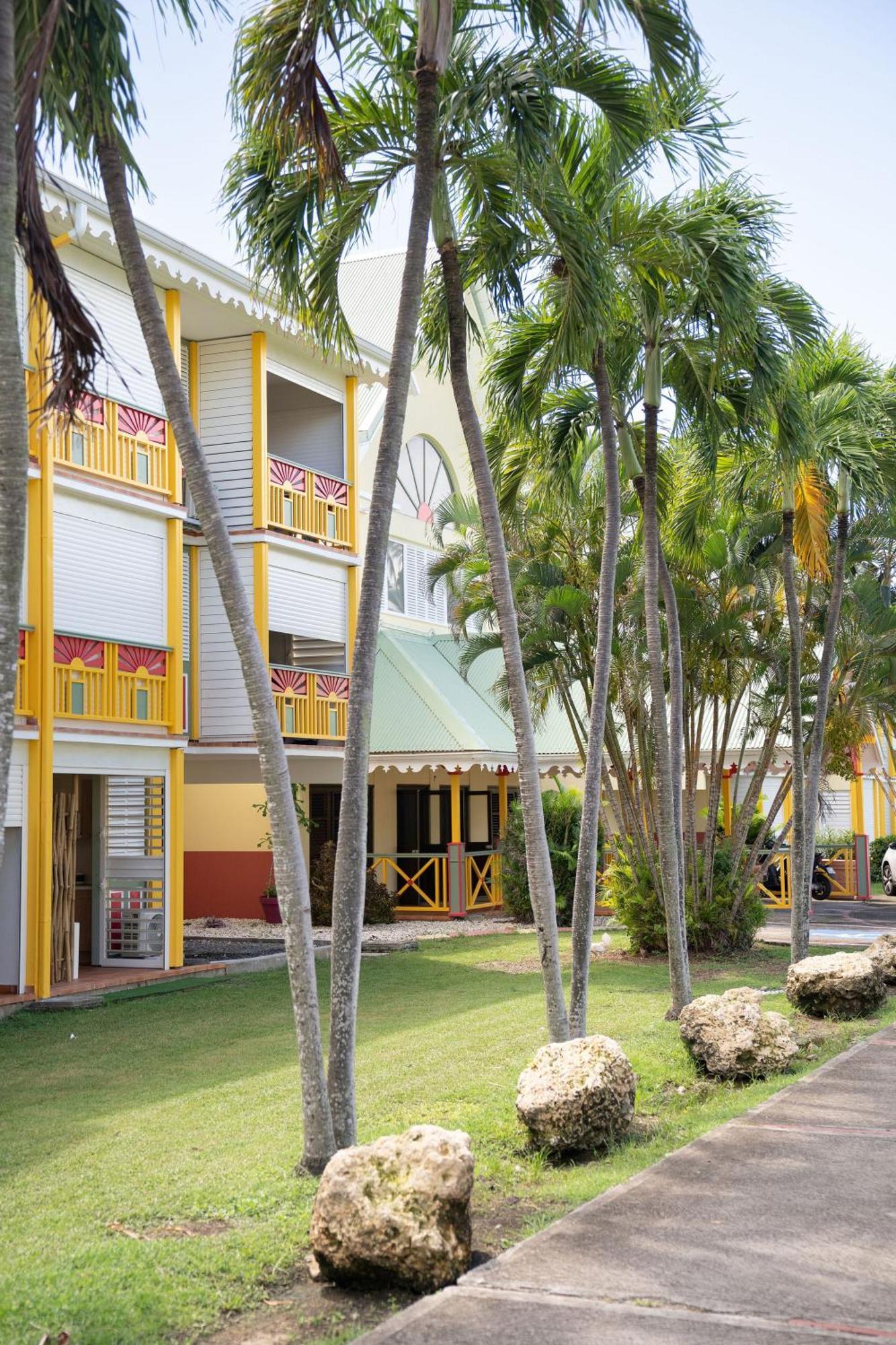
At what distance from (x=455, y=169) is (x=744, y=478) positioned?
6.80 meters

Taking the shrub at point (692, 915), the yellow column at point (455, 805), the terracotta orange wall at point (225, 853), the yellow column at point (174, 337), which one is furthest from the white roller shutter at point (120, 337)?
the yellow column at point (455, 805)

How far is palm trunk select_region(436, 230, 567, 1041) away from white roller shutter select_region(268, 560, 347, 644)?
994cm

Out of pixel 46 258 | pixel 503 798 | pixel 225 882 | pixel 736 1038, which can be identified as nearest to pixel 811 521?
pixel 736 1038

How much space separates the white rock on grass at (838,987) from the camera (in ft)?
39.8

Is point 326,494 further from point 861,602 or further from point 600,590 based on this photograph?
point 600,590

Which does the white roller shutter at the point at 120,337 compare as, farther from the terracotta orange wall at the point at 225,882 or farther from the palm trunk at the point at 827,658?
the terracotta orange wall at the point at 225,882

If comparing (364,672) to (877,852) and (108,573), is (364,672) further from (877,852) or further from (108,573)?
(877,852)

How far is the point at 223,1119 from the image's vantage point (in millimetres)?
8617

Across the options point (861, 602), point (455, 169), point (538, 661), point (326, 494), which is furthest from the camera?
point (326, 494)

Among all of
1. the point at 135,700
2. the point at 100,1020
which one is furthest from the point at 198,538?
the point at 100,1020

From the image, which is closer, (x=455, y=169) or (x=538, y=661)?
(x=455, y=169)

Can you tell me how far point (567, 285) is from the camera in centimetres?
914

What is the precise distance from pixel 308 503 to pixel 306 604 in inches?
57.9

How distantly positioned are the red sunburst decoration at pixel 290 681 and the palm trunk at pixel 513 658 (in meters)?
9.90
